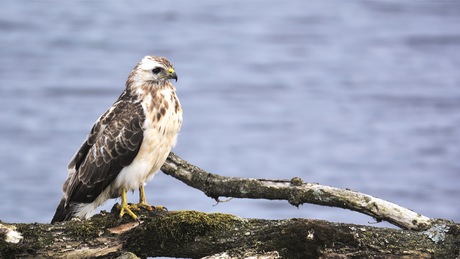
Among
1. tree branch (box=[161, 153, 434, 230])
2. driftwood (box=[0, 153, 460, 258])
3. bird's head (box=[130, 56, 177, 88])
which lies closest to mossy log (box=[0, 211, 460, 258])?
driftwood (box=[0, 153, 460, 258])

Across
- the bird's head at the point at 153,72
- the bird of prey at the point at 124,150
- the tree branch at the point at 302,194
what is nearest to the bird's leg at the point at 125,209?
the bird of prey at the point at 124,150

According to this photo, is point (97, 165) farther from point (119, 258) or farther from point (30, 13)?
point (30, 13)

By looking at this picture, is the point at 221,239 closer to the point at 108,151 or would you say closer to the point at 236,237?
the point at 236,237

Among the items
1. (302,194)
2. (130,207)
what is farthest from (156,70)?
(302,194)

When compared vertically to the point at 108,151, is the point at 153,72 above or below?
above

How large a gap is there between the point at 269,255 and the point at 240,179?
111 cm

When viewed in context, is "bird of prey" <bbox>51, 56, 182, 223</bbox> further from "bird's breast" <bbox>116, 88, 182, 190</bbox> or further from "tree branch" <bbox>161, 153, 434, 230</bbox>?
"tree branch" <bbox>161, 153, 434, 230</bbox>

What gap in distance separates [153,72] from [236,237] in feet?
7.36

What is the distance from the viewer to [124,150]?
836 centimetres

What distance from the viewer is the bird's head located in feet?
28.3

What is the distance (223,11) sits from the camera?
101ft

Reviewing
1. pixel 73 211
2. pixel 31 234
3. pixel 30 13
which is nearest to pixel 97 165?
pixel 73 211

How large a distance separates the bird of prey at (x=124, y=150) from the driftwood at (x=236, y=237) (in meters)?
0.98

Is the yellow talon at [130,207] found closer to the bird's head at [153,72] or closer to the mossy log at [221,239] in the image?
the mossy log at [221,239]
